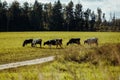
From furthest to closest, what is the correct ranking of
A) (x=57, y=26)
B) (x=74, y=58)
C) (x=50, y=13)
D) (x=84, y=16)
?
1. (x=84, y=16)
2. (x=50, y=13)
3. (x=57, y=26)
4. (x=74, y=58)

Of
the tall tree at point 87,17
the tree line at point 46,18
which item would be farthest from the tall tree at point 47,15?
the tall tree at point 87,17

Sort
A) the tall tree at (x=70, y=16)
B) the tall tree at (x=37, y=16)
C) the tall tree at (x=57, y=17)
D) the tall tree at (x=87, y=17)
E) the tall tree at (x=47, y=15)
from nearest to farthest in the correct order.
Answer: the tall tree at (x=37, y=16) < the tall tree at (x=57, y=17) < the tall tree at (x=47, y=15) < the tall tree at (x=70, y=16) < the tall tree at (x=87, y=17)

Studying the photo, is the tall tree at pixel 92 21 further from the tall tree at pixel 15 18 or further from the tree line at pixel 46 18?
the tall tree at pixel 15 18

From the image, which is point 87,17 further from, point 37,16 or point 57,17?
point 37,16

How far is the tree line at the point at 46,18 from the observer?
390 ft

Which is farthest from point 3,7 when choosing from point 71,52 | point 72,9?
point 71,52

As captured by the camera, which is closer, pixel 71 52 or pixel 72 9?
pixel 71 52

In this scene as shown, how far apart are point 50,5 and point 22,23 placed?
1018 inches

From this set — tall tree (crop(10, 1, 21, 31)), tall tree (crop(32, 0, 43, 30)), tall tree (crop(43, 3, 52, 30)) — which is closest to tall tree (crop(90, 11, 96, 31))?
tall tree (crop(43, 3, 52, 30))

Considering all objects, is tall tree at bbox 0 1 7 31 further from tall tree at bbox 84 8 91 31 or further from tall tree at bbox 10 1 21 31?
tall tree at bbox 84 8 91 31

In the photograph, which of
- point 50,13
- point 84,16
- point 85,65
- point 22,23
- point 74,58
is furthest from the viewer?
point 84,16

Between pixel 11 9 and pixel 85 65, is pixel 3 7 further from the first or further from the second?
pixel 85 65

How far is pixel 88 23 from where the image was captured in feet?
461

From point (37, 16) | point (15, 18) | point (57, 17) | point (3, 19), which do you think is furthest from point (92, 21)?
point (3, 19)
